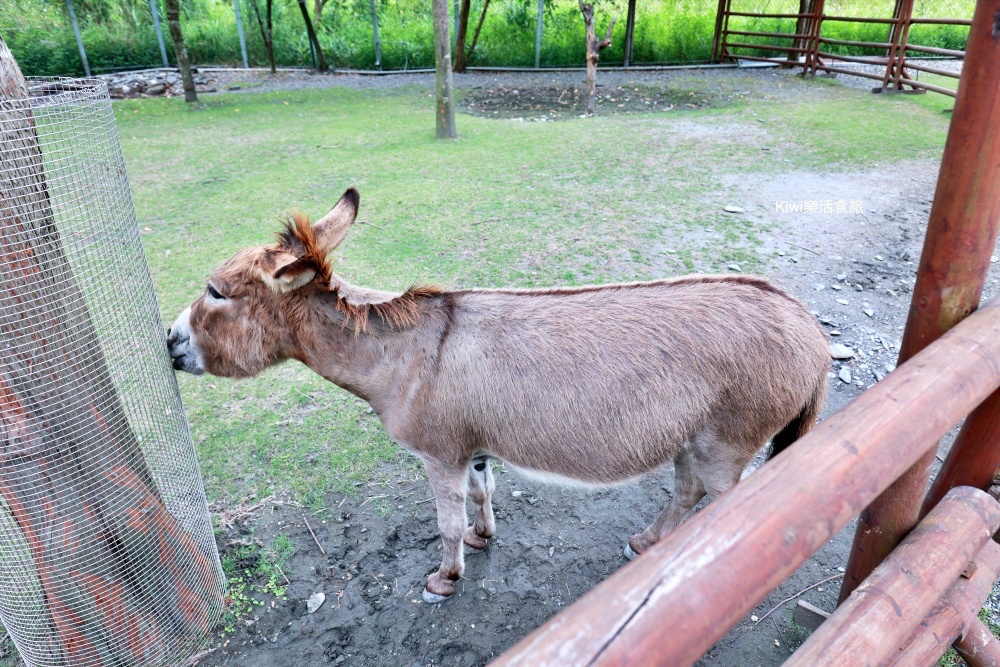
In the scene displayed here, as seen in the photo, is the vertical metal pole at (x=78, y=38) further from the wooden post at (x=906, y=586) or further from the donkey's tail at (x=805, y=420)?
the wooden post at (x=906, y=586)

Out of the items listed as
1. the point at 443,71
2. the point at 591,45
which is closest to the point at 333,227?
the point at 443,71

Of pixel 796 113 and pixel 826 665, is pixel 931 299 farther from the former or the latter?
pixel 796 113

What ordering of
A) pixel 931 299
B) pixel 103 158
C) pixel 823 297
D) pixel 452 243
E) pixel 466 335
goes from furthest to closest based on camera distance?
pixel 452 243
pixel 823 297
pixel 466 335
pixel 103 158
pixel 931 299

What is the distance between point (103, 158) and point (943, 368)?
10.1ft

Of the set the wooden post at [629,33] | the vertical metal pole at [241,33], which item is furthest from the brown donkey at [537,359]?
the vertical metal pole at [241,33]

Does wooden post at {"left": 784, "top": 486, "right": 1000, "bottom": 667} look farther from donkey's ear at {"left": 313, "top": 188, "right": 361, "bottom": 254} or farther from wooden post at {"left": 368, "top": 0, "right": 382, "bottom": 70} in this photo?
wooden post at {"left": 368, "top": 0, "right": 382, "bottom": 70}

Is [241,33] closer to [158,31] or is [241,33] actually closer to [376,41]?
[158,31]

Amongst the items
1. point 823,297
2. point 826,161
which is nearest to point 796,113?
point 826,161

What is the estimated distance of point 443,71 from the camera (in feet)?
33.2

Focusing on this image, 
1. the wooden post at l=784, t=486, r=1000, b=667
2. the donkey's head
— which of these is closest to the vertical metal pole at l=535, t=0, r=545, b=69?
the donkey's head

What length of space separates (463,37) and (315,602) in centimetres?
1799

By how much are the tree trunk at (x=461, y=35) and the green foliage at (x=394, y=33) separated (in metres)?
0.96

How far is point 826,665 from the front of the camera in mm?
1693

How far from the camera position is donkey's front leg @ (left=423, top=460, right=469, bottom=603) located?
3.06 meters
